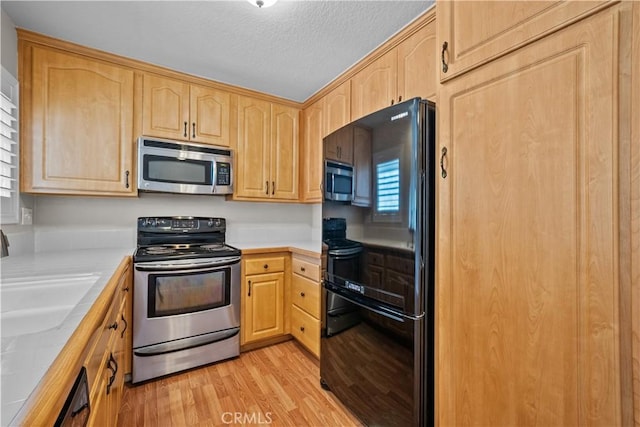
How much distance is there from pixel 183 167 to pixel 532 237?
2352mm

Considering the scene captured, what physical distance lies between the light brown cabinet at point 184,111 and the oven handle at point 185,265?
1037 mm

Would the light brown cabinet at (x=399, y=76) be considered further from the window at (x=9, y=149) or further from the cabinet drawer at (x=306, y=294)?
the window at (x=9, y=149)

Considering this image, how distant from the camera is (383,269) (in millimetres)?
1420

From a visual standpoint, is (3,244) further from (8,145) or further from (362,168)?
(362,168)

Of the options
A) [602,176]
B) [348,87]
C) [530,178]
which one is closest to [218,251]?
[348,87]

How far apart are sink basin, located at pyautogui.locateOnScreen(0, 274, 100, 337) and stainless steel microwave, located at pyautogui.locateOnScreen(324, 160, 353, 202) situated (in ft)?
4.19

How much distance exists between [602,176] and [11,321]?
5.01 feet

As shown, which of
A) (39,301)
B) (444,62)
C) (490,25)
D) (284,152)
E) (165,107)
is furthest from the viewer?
(284,152)

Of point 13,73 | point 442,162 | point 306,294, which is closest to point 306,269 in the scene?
point 306,294

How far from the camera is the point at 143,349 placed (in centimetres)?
193

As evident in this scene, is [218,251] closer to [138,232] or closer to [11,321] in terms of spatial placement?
[138,232]

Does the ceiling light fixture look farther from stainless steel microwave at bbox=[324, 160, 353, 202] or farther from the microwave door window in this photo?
the microwave door window

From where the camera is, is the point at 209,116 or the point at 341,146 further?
the point at 209,116

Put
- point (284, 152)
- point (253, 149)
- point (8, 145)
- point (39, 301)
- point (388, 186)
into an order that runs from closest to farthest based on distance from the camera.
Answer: point (39, 301) < point (388, 186) < point (8, 145) < point (253, 149) < point (284, 152)
